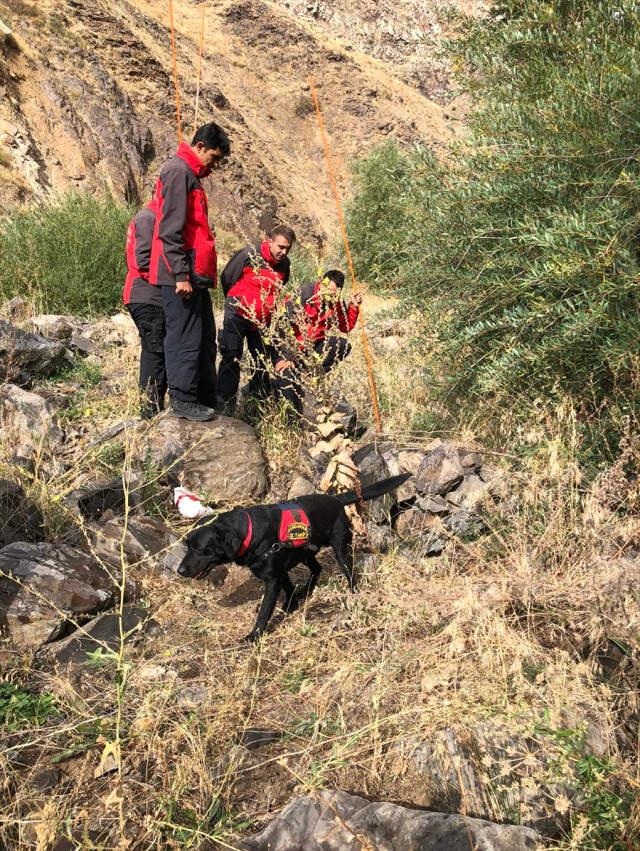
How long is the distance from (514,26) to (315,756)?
15.8ft

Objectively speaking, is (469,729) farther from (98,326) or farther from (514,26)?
(98,326)

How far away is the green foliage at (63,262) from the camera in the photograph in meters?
7.32

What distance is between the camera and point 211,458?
175 inches

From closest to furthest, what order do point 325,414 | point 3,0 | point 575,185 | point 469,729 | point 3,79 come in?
point 469,729 → point 325,414 → point 575,185 → point 3,79 → point 3,0

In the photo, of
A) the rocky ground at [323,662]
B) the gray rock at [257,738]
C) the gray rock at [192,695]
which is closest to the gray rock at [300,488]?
the rocky ground at [323,662]

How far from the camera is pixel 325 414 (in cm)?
364

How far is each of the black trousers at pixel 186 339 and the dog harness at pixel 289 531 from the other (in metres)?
1.57

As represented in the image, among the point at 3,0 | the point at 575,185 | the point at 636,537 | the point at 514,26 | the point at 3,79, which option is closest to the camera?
the point at 636,537

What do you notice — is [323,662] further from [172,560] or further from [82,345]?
[82,345]

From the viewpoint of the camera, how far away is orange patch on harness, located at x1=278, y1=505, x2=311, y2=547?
3188 millimetres

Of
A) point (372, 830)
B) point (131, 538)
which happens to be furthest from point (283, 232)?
point (372, 830)

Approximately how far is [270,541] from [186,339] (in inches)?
70.6

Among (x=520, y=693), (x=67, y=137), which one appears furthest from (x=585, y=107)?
(x=67, y=137)

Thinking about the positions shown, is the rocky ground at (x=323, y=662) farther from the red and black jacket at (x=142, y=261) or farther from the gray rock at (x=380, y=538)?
the red and black jacket at (x=142, y=261)
